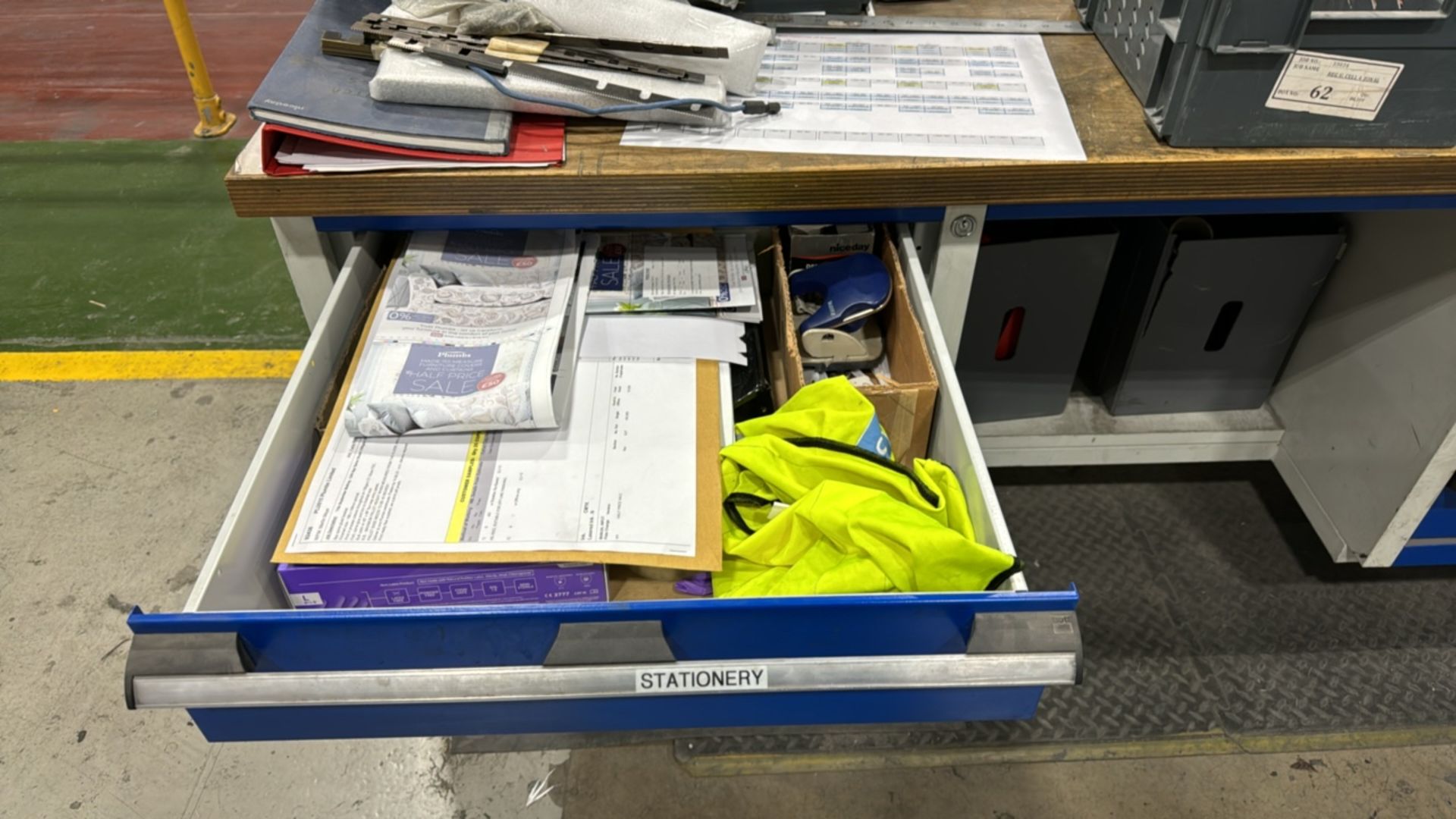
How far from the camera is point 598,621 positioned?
70 cm

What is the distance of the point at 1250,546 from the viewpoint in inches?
62.6

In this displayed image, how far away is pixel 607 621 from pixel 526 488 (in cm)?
19

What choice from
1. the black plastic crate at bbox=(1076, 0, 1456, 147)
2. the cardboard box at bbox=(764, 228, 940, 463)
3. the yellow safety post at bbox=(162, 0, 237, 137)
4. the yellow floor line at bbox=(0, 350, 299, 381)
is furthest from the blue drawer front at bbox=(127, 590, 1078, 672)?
the yellow safety post at bbox=(162, 0, 237, 137)

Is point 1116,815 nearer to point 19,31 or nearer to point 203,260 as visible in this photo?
point 203,260

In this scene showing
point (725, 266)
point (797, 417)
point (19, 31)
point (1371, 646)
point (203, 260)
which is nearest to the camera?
point (797, 417)

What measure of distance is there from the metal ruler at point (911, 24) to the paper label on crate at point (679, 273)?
1.06 ft

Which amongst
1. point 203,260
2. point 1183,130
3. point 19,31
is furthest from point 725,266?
point 19,31

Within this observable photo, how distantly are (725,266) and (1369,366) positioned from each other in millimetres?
922

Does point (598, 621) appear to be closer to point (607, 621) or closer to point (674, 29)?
point (607, 621)

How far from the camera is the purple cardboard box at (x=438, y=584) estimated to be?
79 centimetres

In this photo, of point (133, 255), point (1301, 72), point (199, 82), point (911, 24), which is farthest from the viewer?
point (199, 82)

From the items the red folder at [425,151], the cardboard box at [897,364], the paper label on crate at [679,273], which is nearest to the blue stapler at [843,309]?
the cardboard box at [897,364]

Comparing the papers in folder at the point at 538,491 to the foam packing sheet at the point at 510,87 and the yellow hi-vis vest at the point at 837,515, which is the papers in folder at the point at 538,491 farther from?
the foam packing sheet at the point at 510,87

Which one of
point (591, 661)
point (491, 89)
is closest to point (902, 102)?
point (491, 89)
